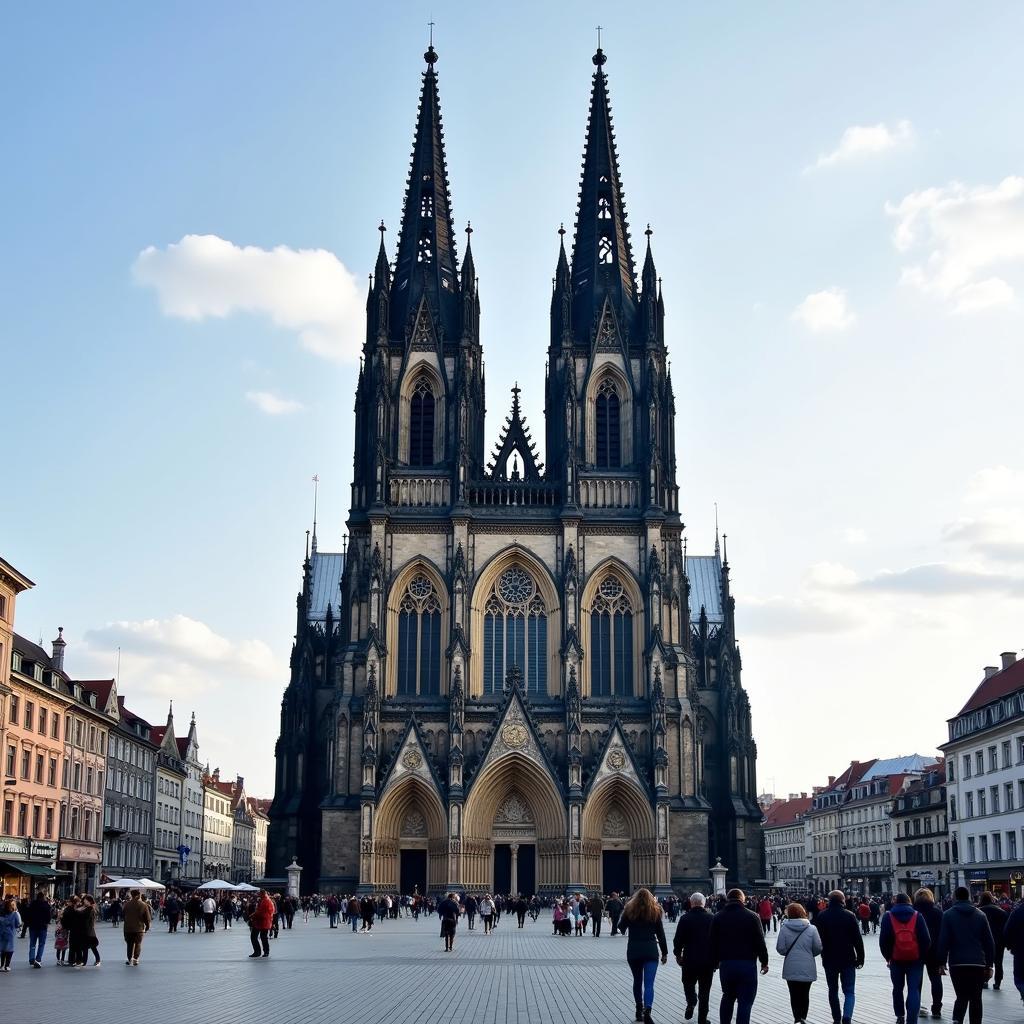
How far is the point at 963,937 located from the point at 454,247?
6225 cm

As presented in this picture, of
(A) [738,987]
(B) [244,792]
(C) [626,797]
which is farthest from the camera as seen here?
(B) [244,792]

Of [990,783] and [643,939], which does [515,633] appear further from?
[643,939]

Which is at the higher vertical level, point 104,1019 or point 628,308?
point 628,308

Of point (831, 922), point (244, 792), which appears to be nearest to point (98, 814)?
point (831, 922)

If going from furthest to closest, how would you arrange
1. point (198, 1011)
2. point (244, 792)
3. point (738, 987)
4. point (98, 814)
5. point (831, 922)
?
point (244, 792) → point (98, 814) → point (198, 1011) → point (831, 922) → point (738, 987)

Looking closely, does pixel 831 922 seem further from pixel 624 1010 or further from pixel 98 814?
pixel 98 814

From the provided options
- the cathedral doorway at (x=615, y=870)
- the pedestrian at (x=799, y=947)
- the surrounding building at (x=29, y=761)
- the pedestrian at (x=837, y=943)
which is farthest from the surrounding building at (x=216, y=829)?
the pedestrian at (x=799, y=947)

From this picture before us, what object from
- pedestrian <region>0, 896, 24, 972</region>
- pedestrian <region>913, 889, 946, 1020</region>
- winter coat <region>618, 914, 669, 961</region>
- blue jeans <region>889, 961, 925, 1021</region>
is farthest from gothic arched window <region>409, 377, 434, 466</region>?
blue jeans <region>889, 961, 925, 1021</region>

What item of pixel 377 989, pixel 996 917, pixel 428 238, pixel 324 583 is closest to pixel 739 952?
pixel 996 917

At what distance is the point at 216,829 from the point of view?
402ft

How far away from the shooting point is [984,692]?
75.4 m

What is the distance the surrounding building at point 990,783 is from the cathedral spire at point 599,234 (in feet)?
89.0

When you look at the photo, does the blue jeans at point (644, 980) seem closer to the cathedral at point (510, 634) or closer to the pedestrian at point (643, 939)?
the pedestrian at point (643, 939)

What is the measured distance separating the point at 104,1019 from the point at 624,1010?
683 centimetres
